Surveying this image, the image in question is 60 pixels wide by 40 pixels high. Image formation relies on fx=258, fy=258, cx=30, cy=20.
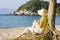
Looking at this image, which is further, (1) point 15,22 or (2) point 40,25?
(1) point 15,22

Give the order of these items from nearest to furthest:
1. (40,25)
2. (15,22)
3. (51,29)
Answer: (51,29), (40,25), (15,22)

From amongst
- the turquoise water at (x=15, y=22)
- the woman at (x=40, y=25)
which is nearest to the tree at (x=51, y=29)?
the woman at (x=40, y=25)

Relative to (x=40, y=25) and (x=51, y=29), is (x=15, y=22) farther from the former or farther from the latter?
(x=51, y=29)

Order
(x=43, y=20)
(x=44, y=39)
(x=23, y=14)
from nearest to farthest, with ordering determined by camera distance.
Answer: (x=44, y=39) < (x=43, y=20) < (x=23, y=14)

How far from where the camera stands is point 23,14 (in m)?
47.0

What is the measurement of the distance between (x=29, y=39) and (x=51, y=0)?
4.38ft

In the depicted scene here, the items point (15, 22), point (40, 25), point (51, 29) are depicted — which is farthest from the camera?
point (15, 22)

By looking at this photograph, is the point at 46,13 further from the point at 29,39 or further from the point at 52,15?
the point at 29,39

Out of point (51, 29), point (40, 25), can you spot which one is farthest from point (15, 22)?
point (51, 29)

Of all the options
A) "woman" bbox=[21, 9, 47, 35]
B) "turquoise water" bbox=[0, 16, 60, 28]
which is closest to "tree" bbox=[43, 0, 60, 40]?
"woman" bbox=[21, 9, 47, 35]

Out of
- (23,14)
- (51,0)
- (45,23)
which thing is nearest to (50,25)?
(45,23)

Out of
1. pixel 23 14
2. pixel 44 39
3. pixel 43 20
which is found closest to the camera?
pixel 44 39

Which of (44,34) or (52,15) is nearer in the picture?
Result: (44,34)

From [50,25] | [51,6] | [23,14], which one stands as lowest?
[23,14]
